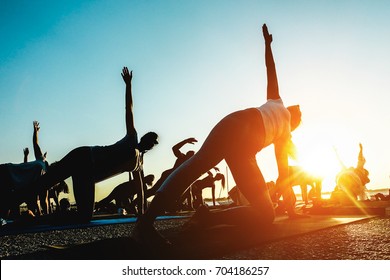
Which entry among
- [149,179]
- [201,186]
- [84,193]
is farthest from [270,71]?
[201,186]

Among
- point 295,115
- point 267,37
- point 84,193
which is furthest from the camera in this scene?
point 84,193

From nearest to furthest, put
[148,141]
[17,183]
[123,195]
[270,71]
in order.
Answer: [270,71] < [17,183] < [148,141] < [123,195]

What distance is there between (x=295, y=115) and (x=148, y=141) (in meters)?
2.70

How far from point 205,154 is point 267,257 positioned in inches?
29.7

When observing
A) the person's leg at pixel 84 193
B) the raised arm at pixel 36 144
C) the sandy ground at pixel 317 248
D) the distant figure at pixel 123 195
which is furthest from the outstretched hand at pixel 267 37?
the distant figure at pixel 123 195

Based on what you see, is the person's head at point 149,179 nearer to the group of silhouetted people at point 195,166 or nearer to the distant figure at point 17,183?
the group of silhouetted people at point 195,166

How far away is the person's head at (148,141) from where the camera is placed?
5.46 metres

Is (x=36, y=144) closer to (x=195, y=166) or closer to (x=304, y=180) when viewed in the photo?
(x=195, y=166)

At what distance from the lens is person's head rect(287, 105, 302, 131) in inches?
134

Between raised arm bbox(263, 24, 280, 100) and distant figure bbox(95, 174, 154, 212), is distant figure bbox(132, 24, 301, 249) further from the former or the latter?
distant figure bbox(95, 174, 154, 212)

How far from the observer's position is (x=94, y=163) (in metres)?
4.84

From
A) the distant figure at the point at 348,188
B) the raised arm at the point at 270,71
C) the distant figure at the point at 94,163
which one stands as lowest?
the distant figure at the point at 348,188
